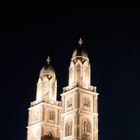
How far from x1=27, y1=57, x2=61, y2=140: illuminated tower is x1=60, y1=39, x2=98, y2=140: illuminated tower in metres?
4.12

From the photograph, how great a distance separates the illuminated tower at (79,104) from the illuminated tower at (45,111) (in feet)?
13.5

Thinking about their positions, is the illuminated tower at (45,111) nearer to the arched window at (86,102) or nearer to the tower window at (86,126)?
the arched window at (86,102)

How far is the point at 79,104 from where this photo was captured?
96062 millimetres

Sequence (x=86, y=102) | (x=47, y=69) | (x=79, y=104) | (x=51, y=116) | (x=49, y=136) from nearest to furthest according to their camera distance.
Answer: (x=79, y=104) < (x=86, y=102) < (x=49, y=136) < (x=51, y=116) < (x=47, y=69)

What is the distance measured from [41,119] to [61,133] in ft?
18.3

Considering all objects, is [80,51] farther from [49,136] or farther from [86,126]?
[49,136]

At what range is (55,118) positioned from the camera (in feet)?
339

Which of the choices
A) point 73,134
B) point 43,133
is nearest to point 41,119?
point 43,133

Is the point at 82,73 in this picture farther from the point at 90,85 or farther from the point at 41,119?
the point at 41,119

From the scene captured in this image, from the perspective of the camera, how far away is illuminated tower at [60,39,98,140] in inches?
3733

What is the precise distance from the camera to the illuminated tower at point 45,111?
100938 millimetres

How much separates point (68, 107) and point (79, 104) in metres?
2.93

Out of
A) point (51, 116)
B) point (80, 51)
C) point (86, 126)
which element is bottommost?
point (86, 126)

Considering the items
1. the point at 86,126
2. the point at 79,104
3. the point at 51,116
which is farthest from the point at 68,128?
the point at 51,116
